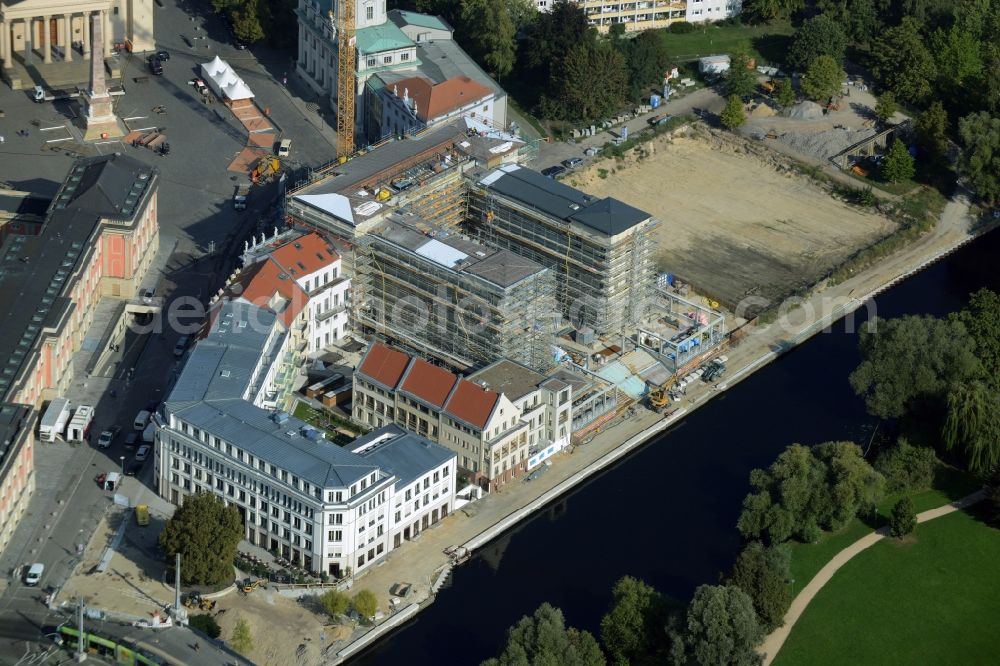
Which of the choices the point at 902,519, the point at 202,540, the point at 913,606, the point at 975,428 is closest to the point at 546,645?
the point at 202,540

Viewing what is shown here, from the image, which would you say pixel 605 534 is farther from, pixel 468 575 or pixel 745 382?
pixel 745 382

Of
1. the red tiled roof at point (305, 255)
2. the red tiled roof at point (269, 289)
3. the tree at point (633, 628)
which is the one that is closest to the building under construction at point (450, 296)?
the red tiled roof at point (305, 255)

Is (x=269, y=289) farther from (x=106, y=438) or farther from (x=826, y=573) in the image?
(x=826, y=573)

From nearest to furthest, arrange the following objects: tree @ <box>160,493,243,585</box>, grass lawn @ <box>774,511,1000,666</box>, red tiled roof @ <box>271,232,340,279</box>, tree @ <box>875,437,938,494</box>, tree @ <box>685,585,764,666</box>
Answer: tree @ <box>685,585,764,666</box>
tree @ <box>160,493,243,585</box>
grass lawn @ <box>774,511,1000,666</box>
tree @ <box>875,437,938,494</box>
red tiled roof @ <box>271,232,340,279</box>

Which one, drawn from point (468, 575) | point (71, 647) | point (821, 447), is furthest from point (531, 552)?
point (71, 647)

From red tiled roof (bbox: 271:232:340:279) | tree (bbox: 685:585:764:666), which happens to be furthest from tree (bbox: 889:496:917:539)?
red tiled roof (bbox: 271:232:340:279)

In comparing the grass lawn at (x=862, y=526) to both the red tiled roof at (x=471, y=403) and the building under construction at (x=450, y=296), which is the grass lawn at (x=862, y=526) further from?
the building under construction at (x=450, y=296)

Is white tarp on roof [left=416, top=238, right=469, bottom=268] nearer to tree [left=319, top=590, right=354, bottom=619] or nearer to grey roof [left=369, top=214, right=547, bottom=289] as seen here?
grey roof [left=369, top=214, right=547, bottom=289]
